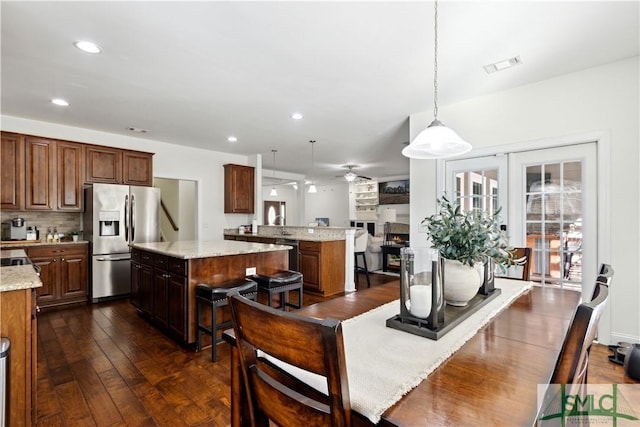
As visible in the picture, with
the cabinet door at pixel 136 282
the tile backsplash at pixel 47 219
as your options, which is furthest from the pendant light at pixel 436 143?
the tile backsplash at pixel 47 219

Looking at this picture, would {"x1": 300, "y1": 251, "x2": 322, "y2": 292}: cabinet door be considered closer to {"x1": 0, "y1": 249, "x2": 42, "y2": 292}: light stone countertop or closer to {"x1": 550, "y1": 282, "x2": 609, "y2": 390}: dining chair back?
{"x1": 0, "y1": 249, "x2": 42, "y2": 292}: light stone countertop

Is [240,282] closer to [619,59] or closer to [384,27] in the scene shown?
[384,27]

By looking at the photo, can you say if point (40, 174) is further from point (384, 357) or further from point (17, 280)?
point (384, 357)

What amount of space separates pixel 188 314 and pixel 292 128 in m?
3.09

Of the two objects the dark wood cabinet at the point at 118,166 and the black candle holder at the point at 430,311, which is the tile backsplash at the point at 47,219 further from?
the black candle holder at the point at 430,311

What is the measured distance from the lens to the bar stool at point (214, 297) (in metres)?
2.59

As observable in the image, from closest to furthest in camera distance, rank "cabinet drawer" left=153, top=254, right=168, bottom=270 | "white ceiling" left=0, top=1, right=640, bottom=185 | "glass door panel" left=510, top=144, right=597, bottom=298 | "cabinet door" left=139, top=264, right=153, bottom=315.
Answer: "white ceiling" left=0, top=1, right=640, bottom=185 < "glass door panel" left=510, top=144, right=597, bottom=298 < "cabinet drawer" left=153, top=254, right=168, bottom=270 < "cabinet door" left=139, top=264, right=153, bottom=315

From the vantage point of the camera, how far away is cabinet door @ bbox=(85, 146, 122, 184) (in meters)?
4.55

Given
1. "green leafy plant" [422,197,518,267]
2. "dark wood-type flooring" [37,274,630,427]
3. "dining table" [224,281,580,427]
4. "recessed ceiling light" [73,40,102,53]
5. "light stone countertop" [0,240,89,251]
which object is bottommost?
"dark wood-type flooring" [37,274,630,427]

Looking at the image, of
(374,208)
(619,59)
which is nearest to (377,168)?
(374,208)

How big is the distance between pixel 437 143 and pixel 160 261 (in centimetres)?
285

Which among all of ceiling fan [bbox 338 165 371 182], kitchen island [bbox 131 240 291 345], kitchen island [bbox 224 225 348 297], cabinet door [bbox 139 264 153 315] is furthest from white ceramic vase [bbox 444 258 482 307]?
ceiling fan [bbox 338 165 371 182]

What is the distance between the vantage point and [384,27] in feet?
7.21

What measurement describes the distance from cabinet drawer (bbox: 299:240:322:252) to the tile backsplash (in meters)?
3.46
